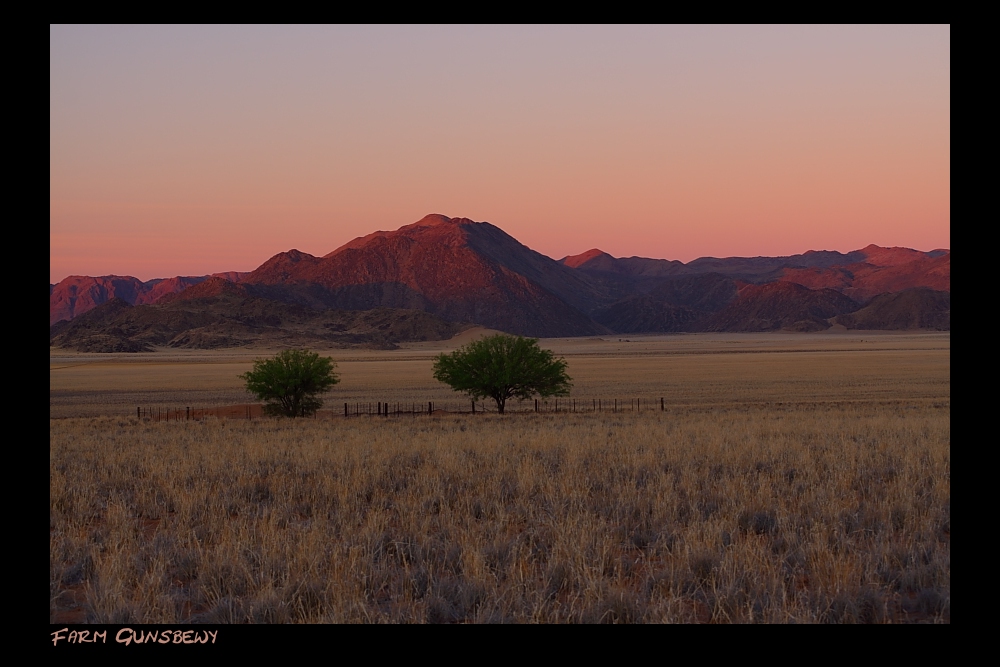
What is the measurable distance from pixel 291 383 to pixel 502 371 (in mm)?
12130

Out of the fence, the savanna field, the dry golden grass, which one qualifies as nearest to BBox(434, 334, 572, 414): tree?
the fence

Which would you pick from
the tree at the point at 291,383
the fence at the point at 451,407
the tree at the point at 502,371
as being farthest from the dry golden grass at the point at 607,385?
the tree at the point at 291,383

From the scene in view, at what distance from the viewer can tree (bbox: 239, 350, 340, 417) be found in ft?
144

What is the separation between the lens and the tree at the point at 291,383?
44031mm

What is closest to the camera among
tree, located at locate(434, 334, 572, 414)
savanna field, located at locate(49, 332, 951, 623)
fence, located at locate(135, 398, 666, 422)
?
savanna field, located at locate(49, 332, 951, 623)

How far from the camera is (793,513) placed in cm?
994

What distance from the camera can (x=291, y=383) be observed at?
4394 cm

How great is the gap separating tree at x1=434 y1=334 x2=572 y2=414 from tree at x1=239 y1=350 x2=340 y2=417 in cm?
733

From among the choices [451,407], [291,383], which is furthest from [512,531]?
[451,407]

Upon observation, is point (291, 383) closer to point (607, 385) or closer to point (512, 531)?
point (512, 531)

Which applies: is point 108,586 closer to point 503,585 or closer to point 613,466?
point 503,585

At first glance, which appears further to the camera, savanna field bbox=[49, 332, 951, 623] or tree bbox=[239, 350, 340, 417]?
tree bbox=[239, 350, 340, 417]

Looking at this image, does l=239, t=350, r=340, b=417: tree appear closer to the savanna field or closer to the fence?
the fence
